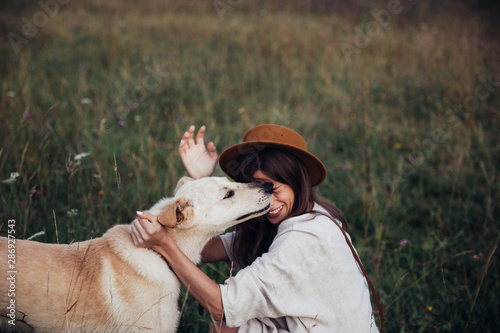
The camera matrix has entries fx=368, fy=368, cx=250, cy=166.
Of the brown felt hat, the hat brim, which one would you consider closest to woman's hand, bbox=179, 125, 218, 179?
the hat brim

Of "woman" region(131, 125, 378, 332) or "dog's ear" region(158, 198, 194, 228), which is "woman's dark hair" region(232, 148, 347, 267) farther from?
"dog's ear" region(158, 198, 194, 228)

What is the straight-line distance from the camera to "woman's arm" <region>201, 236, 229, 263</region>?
2.72m

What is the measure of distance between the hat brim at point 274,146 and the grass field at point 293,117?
2.59 feet

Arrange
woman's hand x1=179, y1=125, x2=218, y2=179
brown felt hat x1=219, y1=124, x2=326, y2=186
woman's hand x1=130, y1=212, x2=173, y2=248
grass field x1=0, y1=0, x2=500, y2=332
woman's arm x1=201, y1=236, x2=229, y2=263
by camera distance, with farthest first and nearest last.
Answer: grass field x1=0, y1=0, x2=500, y2=332
woman's hand x1=179, y1=125, x2=218, y2=179
woman's arm x1=201, y1=236, x2=229, y2=263
brown felt hat x1=219, y1=124, x2=326, y2=186
woman's hand x1=130, y1=212, x2=173, y2=248

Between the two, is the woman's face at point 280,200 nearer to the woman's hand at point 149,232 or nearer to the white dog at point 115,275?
the white dog at point 115,275

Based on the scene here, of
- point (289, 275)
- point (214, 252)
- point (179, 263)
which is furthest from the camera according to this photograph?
point (214, 252)

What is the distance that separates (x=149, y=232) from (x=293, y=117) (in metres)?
4.13

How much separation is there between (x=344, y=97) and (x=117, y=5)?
740cm

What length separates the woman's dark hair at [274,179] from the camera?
241 centimetres

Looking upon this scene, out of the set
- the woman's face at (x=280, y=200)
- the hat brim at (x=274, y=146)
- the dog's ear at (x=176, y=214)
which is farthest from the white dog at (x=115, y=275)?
the hat brim at (x=274, y=146)

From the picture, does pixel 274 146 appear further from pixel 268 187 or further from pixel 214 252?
pixel 214 252

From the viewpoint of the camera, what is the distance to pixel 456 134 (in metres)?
5.27

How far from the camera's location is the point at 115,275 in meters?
2.12

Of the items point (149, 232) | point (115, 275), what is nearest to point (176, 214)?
point (149, 232)
